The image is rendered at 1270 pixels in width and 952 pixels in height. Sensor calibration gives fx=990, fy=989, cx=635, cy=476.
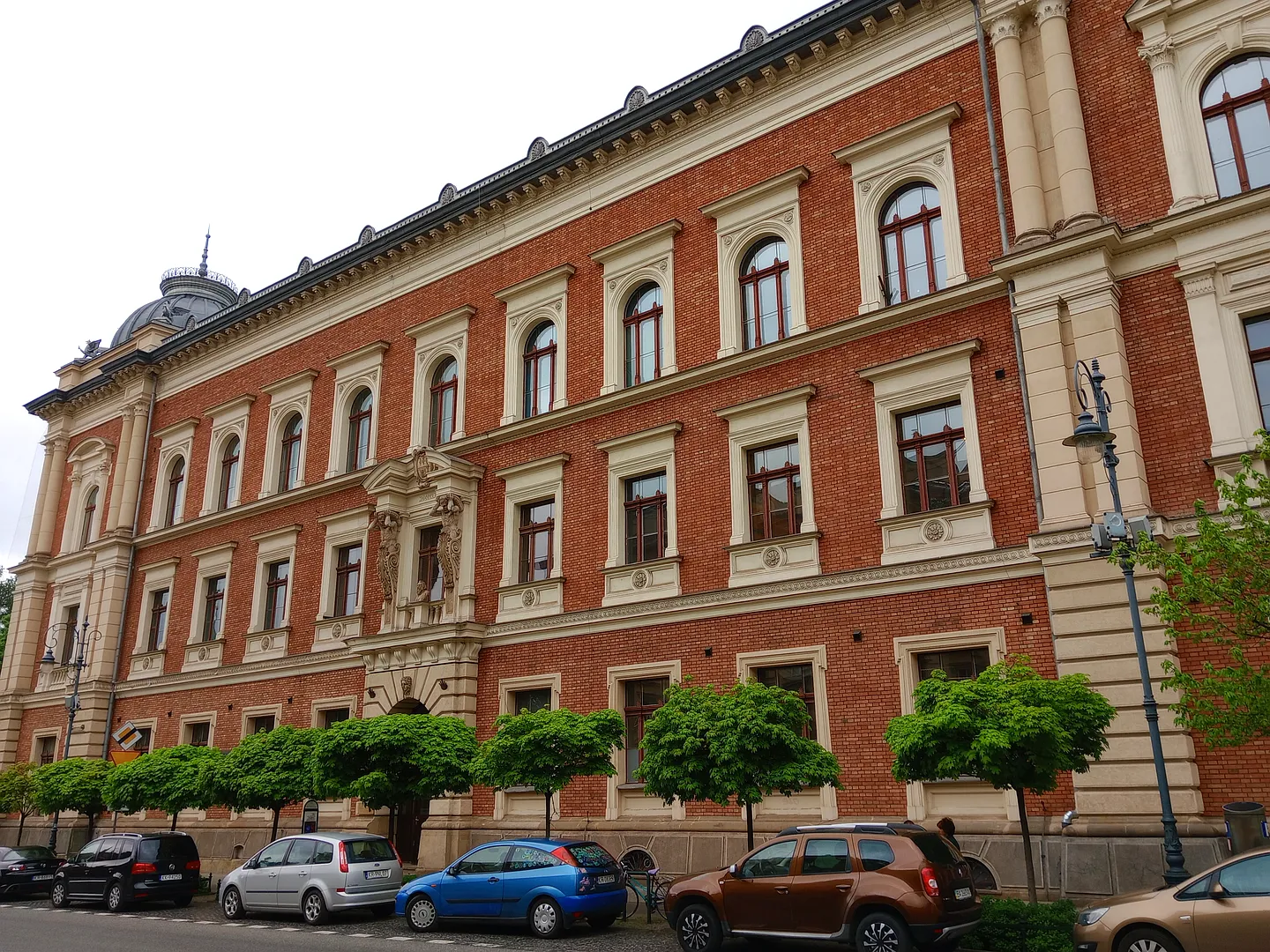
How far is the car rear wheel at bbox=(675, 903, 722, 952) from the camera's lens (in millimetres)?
13180

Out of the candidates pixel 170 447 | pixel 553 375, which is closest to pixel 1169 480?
pixel 553 375

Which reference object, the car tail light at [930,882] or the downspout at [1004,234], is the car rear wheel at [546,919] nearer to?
the car tail light at [930,882]

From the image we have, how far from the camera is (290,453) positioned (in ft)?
109

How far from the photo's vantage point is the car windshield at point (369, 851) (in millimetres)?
18297

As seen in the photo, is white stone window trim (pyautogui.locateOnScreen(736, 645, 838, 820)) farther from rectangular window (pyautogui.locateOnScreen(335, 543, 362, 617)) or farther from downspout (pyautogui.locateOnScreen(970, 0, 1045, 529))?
rectangular window (pyautogui.locateOnScreen(335, 543, 362, 617))

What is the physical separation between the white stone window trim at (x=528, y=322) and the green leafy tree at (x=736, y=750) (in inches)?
448

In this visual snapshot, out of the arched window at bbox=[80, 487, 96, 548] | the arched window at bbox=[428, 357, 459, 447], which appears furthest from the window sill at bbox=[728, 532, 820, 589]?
the arched window at bbox=[80, 487, 96, 548]

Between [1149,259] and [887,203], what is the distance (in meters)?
5.70

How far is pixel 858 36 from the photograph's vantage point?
22.0 meters

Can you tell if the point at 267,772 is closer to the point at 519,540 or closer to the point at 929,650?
the point at 519,540

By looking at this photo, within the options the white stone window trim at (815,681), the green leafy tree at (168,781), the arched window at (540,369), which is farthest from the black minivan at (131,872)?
the arched window at (540,369)

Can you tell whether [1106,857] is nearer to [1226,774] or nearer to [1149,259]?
[1226,774]

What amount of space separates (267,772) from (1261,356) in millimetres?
22171

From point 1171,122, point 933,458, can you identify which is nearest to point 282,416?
point 933,458
